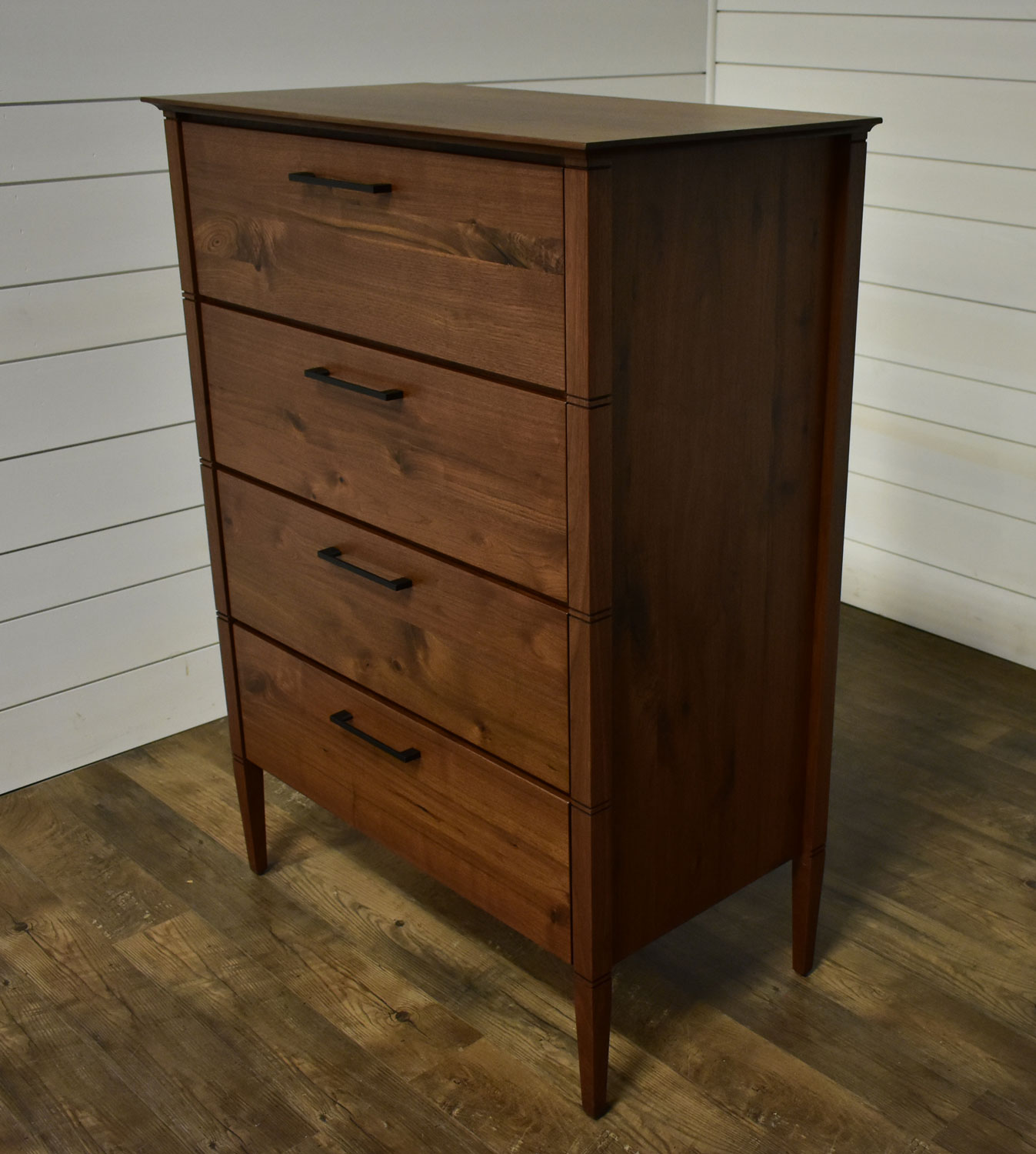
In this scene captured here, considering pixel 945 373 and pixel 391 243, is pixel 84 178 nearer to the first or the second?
pixel 391 243

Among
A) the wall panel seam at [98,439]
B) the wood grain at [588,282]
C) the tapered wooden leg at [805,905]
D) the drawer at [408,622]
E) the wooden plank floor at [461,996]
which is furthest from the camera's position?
the wall panel seam at [98,439]

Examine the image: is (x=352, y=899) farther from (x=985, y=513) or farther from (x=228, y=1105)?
(x=985, y=513)

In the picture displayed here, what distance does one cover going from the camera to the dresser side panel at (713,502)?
121cm

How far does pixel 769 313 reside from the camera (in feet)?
4.29

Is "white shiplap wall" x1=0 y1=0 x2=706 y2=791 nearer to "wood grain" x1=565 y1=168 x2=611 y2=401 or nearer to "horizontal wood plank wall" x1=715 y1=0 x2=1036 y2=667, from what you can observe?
"horizontal wood plank wall" x1=715 y1=0 x2=1036 y2=667

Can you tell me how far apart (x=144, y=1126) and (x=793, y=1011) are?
0.75 metres

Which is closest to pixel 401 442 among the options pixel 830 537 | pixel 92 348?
pixel 830 537

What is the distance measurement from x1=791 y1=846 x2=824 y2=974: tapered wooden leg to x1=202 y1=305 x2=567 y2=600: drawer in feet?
1.87

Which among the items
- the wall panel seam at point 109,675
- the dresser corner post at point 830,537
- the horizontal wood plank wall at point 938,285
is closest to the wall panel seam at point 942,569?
the horizontal wood plank wall at point 938,285

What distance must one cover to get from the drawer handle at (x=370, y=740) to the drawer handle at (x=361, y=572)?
0.19 metres

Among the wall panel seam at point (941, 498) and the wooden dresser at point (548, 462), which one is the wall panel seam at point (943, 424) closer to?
the wall panel seam at point (941, 498)

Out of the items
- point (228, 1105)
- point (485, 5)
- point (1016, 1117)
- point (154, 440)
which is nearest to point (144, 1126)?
point (228, 1105)

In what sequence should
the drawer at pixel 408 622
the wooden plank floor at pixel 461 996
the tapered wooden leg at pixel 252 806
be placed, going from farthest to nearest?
the tapered wooden leg at pixel 252 806 < the wooden plank floor at pixel 461 996 < the drawer at pixel 408 622

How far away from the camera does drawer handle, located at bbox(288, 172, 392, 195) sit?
4.26ft
